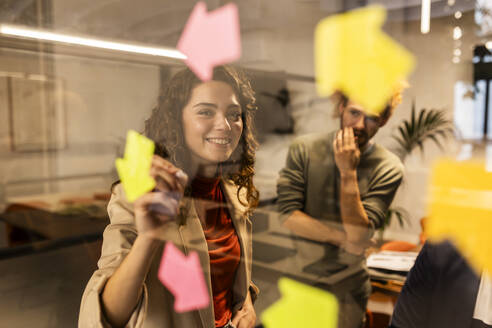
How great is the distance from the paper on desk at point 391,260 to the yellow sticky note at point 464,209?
0.37 feet

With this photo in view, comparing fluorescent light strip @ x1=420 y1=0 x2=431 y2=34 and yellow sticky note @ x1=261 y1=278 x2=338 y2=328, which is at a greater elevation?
fluorescent light strip @ x1=420 y1=0 x2=431 y2=34

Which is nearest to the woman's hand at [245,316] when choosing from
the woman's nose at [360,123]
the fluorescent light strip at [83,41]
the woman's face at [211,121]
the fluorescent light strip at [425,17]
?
the woman's face at [211,121]

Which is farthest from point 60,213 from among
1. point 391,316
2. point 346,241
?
point 391,316

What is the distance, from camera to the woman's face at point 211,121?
793mm

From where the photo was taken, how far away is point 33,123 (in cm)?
89

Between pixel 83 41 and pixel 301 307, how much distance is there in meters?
0.84

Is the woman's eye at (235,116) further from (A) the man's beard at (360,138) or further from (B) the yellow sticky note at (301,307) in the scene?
(B) the yellow sticky note at (301,307)

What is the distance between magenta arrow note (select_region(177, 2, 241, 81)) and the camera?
2.71 feet

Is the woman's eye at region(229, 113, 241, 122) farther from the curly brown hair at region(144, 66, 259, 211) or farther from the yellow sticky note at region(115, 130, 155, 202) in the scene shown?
the yellow sticky note at region(115, 130, 155, 202)

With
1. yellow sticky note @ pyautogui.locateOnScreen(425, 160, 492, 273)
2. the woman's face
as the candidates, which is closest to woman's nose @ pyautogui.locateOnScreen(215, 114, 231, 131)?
the woman's face

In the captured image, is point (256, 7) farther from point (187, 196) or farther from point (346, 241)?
point (346, 241)

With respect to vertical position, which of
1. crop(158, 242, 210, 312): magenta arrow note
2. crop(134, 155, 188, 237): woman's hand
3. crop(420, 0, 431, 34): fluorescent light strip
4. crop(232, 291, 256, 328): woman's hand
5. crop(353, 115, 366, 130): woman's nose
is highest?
crop(420, 0, 431, 34): fluorescent light strip

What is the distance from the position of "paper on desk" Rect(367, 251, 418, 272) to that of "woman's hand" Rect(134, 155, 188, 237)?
499mm

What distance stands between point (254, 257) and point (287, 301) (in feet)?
0.48
